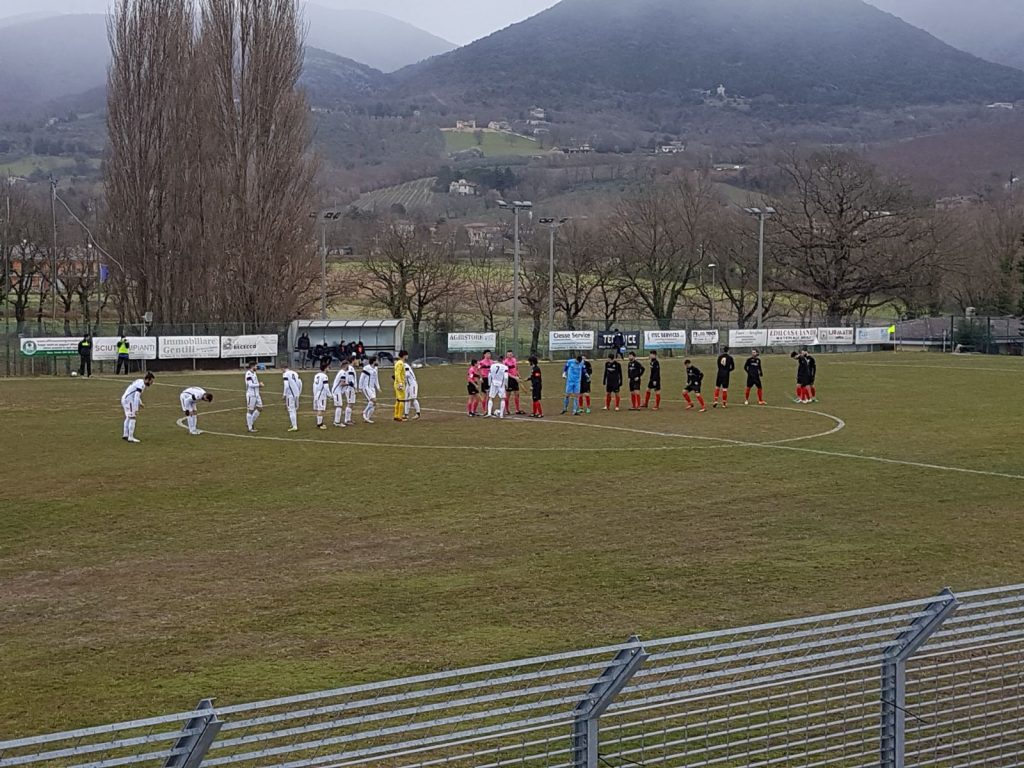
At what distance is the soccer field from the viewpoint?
39.4 ft

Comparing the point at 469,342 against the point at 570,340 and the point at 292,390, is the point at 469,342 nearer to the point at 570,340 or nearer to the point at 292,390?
the point at 570,340

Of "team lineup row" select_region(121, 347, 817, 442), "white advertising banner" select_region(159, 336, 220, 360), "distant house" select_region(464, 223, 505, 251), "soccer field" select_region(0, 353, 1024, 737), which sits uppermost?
"distant house" select_region(464, 223, 505, 251)

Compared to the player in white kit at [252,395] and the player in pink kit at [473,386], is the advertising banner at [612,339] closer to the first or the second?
the player in pink kit at [473,386]

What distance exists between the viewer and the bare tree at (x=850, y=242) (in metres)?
88.8

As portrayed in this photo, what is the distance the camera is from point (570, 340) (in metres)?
66.9

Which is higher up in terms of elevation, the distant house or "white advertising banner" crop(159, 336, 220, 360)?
the distant house

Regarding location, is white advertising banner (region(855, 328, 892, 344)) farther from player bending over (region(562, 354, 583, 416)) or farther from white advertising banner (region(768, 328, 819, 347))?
player bending over (region(562, 354, 583, 416))

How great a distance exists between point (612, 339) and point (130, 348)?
27.0m

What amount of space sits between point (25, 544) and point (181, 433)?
13040mm

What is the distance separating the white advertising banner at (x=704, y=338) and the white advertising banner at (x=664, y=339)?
126 centimetres

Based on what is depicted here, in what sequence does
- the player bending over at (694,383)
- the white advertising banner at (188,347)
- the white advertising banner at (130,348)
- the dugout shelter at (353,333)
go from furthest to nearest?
the dugout shelter at (353,333)
the white advertising banner at (188,347)
the white advertising banner at (130,348)
the player bending over at (694,383)

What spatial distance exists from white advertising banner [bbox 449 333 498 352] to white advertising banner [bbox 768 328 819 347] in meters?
17.8

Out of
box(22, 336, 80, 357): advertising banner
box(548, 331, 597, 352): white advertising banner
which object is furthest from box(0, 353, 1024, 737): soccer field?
box(548, 331, 597, 352): white advertising banner

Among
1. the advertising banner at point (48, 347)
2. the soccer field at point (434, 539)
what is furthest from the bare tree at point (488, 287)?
the soccer field at point (434, 539)
